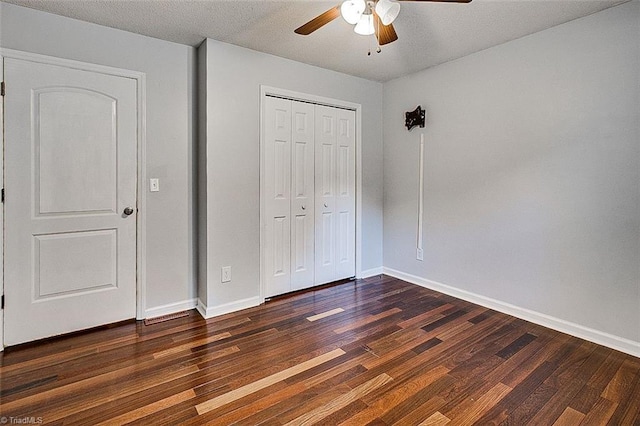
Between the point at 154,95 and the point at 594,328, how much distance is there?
12.6ft

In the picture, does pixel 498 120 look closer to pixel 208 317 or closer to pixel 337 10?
pixel 337 10

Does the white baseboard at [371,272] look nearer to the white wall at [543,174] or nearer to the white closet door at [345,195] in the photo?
the white closet door at [345,195]

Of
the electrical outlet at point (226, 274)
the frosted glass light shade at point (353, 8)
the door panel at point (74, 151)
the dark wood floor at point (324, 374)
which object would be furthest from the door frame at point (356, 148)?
the frosted glass light shade at point (353, 8)

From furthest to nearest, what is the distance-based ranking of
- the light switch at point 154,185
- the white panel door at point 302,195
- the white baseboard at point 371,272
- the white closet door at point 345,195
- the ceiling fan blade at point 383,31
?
the white baseboard at point 371,272 < the white closet door at point 345,195 < the white panel door at point 302,195 < the light switch at point 154,185 < the ceiling fan blade at point 383,31

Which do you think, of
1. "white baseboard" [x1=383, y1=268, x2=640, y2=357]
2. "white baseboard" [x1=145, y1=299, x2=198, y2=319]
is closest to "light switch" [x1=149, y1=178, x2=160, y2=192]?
"white baseboard" [x1=145, y1=299, x2=198, y2=319]

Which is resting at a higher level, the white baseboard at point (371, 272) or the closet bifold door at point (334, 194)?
the closet bifold door at point (334, 194)

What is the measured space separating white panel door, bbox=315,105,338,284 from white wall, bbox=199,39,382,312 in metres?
0.41

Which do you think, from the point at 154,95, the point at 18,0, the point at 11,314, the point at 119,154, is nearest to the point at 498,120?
the point at 154,95

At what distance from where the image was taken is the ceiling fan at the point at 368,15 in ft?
5.89

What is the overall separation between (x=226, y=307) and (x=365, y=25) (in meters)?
2.43

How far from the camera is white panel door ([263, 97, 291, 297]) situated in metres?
3.19

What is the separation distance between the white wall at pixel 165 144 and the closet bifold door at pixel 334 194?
127 centimetres

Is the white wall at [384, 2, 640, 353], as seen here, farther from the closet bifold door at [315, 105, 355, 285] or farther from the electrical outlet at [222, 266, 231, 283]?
the electrical outlet at [222, 266, 231, 283]

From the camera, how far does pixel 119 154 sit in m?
2.66
